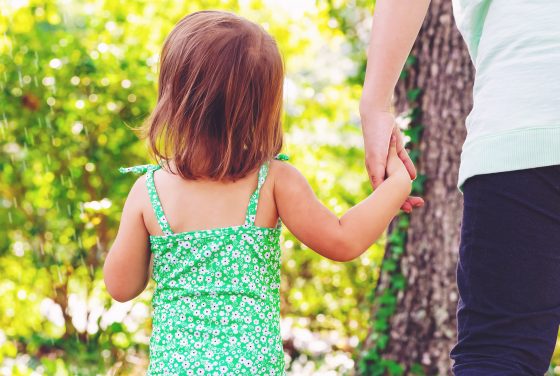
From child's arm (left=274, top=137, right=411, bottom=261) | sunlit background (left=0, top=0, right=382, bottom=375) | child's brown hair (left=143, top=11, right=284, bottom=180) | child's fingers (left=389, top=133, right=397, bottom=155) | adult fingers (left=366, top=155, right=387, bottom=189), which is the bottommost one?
sunlit background (left=0, top=0, right=382, bottom=375)

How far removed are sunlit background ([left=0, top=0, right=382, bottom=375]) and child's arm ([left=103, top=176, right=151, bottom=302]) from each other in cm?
223

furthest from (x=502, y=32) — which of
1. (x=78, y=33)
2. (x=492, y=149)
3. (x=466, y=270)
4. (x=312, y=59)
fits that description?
(x=312, y=59)

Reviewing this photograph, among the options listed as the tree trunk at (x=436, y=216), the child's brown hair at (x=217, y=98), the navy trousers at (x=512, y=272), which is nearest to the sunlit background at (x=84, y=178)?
the tree trunk at (x=436, y=216)

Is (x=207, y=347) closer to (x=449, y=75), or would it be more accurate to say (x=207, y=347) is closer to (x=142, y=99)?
(x=449, y=75)

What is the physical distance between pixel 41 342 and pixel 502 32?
3645 millimetres

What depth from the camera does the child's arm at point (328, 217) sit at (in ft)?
6.53

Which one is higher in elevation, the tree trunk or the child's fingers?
the child's fingers

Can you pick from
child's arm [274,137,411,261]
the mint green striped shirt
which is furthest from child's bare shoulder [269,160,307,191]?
the mint green striped shirt

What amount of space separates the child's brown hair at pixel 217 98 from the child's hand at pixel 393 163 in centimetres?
32

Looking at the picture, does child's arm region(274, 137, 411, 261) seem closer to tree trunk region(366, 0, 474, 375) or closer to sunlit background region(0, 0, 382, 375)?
tree trunk region(366, 0, 474, 375)

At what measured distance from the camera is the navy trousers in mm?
1428

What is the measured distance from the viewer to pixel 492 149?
→ 1.46 m

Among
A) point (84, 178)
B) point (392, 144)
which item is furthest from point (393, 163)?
point (84, 178)

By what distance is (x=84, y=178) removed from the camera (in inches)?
178
